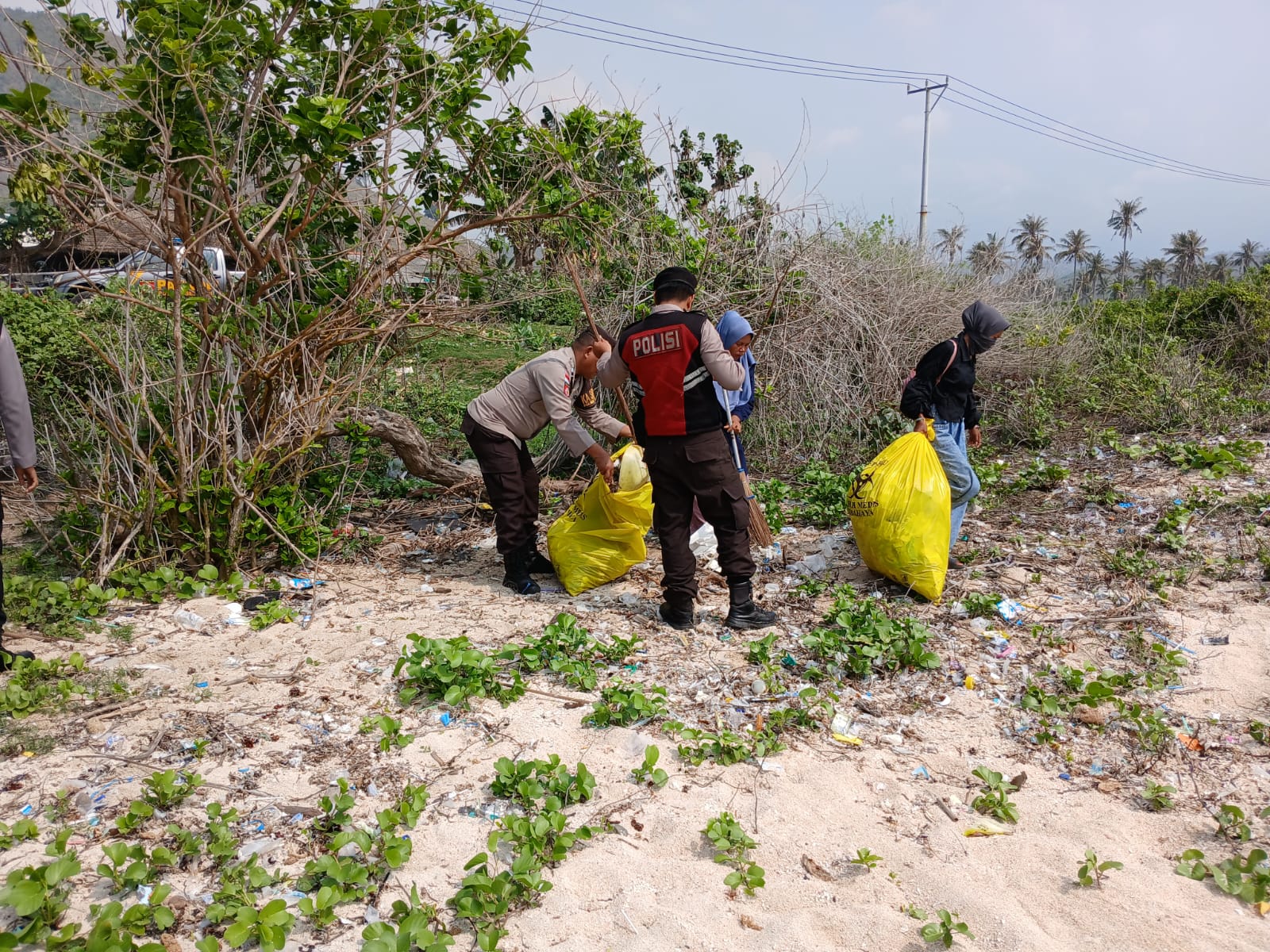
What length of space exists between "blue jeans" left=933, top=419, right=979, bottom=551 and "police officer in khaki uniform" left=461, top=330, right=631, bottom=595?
1.67 meters

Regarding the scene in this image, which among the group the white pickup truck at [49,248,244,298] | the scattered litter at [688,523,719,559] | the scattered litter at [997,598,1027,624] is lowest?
the scattered litter at [997,598,1027,624]

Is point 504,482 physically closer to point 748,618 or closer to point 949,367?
point 748,618

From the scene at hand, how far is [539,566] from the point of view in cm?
469

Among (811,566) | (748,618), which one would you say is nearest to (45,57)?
(748,618)

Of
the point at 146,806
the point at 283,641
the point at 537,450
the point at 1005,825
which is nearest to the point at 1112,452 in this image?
the point at 537,450

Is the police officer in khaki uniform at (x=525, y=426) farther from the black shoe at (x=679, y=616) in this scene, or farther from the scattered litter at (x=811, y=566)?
the scattered litter at (x=811, y=566)

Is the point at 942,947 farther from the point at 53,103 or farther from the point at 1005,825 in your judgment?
the point at 53,103

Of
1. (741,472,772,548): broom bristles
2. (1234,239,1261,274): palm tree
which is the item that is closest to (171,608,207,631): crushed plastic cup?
(741,472,772,548): broom bristles

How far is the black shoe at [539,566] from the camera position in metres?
4.64

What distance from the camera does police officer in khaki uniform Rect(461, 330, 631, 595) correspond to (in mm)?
4203

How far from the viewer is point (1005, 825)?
8.18 feet

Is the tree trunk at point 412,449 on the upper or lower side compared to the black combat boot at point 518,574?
upper

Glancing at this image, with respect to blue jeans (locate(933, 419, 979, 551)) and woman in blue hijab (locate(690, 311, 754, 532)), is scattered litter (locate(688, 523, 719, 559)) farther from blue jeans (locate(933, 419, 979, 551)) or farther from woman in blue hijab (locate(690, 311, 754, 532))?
blue jeans (locate(933, 419, 979, 551))

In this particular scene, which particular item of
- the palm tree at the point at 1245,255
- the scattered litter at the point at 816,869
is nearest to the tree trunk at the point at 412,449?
the scattered litter at the point at 816,869
